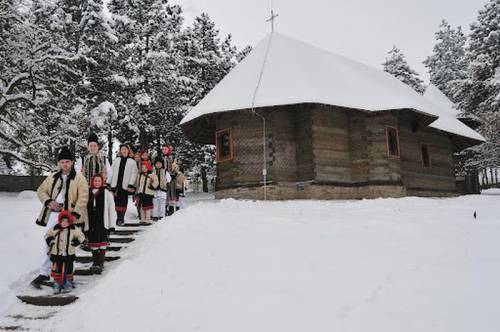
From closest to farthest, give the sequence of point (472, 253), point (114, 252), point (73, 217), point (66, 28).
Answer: point (73, 217) < point (472, 253) < point (114, 252) < point (66, 28)

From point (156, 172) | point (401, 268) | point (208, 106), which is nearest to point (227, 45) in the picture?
point (208, 106)

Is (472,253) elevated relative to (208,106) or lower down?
lower down

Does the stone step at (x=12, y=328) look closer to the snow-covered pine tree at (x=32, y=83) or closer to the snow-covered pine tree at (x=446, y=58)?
the snow-covered pine tree at (x=32, y=83)

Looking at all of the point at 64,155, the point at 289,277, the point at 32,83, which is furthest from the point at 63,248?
the point at 32,83

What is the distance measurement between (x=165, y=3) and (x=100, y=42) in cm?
815

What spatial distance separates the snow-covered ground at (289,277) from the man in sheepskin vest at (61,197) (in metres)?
0.96

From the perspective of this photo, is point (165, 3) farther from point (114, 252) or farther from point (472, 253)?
point (472, 253)

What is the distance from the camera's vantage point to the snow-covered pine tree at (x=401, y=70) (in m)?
36.0

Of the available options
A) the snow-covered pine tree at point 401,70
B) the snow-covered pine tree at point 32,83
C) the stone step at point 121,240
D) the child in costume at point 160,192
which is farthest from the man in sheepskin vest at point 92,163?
the snow-covered pine tree at point 401,70

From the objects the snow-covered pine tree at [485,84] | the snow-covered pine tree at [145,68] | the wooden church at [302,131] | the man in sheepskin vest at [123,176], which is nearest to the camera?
the man in sheepskin vest at [123,176]

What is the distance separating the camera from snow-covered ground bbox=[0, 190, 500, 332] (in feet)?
14.1

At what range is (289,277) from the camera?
537cm

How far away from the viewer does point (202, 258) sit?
20.7 ft

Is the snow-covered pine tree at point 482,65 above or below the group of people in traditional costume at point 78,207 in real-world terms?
above
